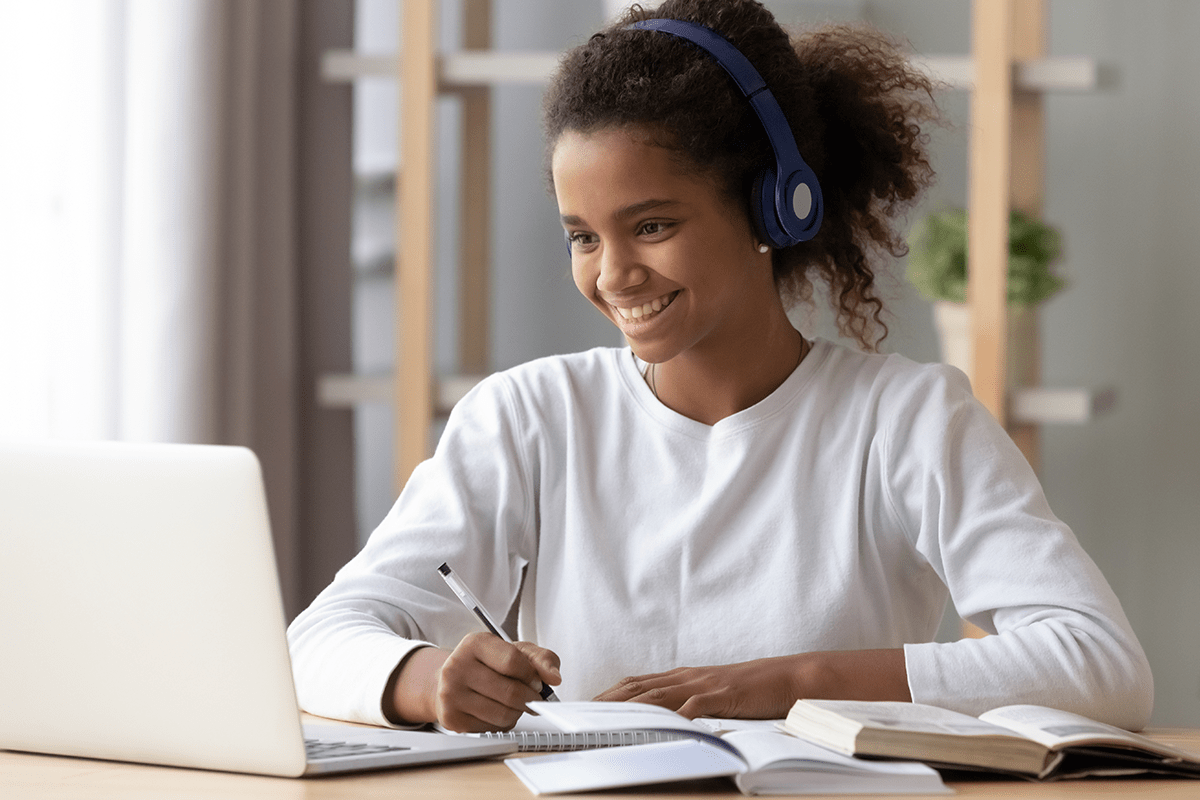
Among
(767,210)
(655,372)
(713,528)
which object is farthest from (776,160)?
(713,528)

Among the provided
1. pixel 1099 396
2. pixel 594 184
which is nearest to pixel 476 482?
pixel 594 184

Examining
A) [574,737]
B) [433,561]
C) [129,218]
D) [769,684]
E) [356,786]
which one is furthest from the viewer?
[129,218]

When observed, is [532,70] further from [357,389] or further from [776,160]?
[776,160]

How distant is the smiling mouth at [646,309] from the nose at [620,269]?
27 millimetres

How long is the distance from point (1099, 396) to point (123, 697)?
5.92ft

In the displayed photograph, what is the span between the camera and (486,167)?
252cm

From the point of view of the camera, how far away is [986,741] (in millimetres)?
817

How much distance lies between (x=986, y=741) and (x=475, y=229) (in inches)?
73.6

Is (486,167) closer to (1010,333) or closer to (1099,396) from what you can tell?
(1010,333)

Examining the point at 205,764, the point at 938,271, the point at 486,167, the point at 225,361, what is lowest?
the point at 205,764

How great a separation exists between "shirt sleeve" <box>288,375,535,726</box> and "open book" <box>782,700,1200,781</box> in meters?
0.37

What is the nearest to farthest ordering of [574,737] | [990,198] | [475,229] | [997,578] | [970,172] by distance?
[574,737], [997,578], [990,198], [970,172], [475,229]

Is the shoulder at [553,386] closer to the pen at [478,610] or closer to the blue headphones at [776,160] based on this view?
the blue headphones at [776,160]

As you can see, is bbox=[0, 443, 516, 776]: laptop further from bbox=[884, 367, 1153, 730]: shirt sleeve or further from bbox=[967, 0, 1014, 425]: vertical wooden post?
bbox=[967, 0, 1014, 425]: vertical wooden post
